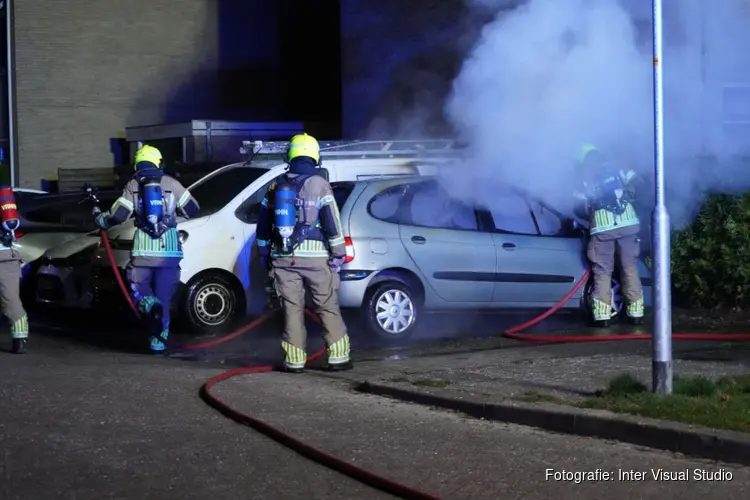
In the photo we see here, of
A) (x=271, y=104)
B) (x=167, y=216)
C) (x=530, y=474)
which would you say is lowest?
(x=530, y=474)

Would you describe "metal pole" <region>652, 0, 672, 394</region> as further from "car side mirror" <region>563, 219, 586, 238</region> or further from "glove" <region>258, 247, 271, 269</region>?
"car side mirror" <region>563, 219, 586, 238</region>

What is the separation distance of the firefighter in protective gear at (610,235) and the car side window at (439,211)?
112 centimetres

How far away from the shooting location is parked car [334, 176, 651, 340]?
38.1 feet

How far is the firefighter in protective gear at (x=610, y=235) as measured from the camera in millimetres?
11453

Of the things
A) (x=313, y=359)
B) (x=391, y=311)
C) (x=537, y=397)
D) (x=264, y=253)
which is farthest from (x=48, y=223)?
(x=537, y=397)

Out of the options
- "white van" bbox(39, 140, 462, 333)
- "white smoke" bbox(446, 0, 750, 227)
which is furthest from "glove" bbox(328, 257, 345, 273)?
"white van" bbox(39, 140, 462, 333)

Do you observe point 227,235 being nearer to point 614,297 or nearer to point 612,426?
point 614,297

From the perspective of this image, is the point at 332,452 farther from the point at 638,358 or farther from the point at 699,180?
the point at 699,180

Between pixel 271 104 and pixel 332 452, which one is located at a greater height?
pixel 271 104

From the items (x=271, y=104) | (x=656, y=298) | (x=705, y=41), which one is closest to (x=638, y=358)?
(x=656, y=298)

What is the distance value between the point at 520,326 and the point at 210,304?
10.1 feet

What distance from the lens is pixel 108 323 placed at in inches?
553

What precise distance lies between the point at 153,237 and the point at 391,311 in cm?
235

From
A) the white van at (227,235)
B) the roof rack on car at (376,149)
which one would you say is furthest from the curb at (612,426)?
the roof rack on car at (376,149)
